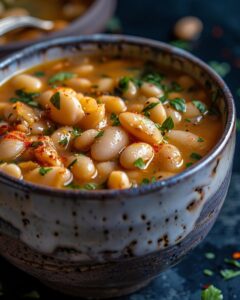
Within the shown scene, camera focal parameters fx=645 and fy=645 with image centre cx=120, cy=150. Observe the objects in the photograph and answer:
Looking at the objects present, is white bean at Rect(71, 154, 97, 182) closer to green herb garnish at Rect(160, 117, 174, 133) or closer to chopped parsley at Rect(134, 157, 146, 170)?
chopped parsley at Rect(134, 157, 146, 170)

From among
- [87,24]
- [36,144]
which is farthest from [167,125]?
[87,24]

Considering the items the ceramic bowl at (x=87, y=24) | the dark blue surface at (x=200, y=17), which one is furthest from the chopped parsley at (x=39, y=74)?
the dark blue surface at (x=200, y=17)

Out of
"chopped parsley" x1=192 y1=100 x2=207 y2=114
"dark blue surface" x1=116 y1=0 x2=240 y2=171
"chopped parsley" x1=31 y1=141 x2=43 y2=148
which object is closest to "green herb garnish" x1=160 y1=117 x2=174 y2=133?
"chopped parsley" x1=192 y1=100 x2=207 y2=114

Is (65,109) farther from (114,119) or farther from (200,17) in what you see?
(200,17)

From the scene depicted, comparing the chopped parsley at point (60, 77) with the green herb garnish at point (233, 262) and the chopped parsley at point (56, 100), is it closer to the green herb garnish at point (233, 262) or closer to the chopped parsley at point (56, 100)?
the chopped parsley at point (56, 100)

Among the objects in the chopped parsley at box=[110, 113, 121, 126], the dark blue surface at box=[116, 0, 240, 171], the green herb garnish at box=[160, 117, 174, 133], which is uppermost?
the chopped parsley at box=[110, 113, 121, 126]

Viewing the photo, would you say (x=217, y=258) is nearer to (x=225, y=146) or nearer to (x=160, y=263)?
(x=160, y=263)
